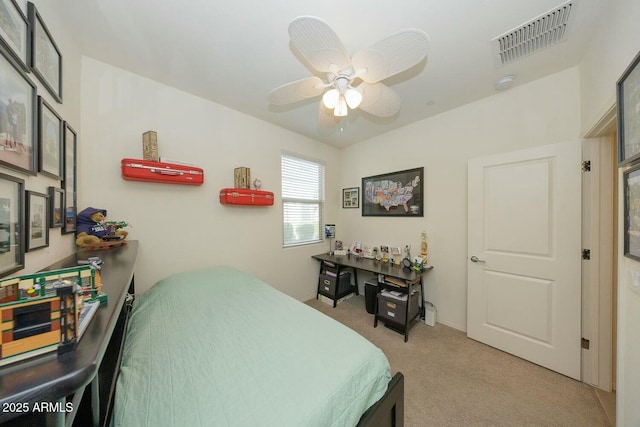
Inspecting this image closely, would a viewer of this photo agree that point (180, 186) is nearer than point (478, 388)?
No

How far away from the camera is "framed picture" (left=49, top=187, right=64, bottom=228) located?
1175mm

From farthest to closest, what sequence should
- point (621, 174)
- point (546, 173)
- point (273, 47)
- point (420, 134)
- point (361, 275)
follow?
point (361, 275) → point (420, 134) → point (546, 173) → point (273, 47) → point (621, 174)

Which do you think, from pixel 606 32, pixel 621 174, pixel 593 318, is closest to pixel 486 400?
pixel 593 318

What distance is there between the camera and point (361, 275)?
3.45m

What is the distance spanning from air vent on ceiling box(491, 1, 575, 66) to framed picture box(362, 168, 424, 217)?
1312 millimetres

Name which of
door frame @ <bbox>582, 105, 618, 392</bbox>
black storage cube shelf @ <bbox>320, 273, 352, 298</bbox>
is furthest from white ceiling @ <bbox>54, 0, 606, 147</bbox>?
black storage cube shelf @ <bbox>320, 273, 352, 298</bbox>

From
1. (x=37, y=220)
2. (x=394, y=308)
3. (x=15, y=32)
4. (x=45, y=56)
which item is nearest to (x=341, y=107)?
(x=15, y=32)

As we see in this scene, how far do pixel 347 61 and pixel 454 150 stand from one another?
1.89 meters

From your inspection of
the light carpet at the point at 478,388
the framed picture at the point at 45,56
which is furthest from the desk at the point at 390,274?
the framed picture at the point at 45,56

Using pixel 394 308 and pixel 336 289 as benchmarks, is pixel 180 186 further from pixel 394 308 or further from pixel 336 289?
pixel 394 308

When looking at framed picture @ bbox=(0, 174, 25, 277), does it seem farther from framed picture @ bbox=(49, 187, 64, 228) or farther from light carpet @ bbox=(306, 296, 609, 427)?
light carpet @ bbox=(306, 296, 609, 427)

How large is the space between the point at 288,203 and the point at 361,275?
5.49 feet

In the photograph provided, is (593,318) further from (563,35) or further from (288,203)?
(288,203)

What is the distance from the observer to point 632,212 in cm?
110
